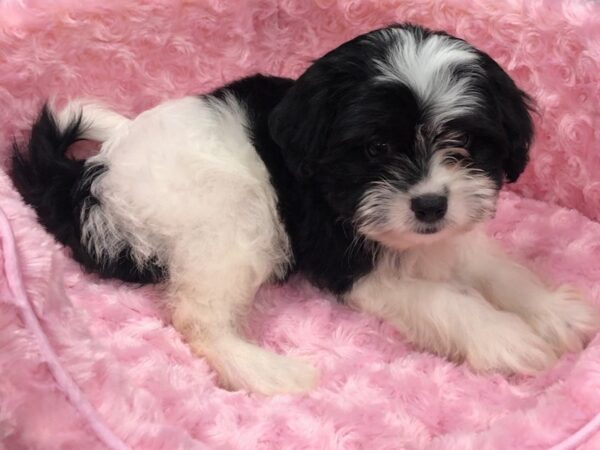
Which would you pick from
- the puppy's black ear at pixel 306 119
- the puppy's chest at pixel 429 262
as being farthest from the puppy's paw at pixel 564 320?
the puppy's black ear at pixel 306 119

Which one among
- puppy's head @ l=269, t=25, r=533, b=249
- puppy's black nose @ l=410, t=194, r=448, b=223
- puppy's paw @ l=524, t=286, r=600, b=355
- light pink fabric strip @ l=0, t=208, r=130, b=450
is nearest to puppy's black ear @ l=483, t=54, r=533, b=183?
puppy's head @ l=269, t=25, r=533, b=249

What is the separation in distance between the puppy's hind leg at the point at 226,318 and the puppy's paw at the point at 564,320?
666 millimetres

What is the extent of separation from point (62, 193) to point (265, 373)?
83 centimetres

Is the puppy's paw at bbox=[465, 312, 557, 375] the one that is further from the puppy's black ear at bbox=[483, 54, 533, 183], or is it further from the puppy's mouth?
the puppy's black ear at bbox=[483, 54, 533, 183]

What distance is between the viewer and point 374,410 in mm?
1792

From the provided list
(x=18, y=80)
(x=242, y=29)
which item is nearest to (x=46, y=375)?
(x=18, y=80)

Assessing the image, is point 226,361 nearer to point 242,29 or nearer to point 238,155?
point 238,155

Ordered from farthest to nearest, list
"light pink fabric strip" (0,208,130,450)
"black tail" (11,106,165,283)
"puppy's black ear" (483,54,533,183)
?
1. "black tail" (11,106,165,283)
2. "puppy's black ear" (483,54,533,183)
3. "light pink fabric strip" (0,208,130,450)

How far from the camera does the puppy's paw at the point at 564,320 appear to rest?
1.94m

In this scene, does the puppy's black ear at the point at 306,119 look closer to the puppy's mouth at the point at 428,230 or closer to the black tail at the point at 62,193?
the puppy's mouth at the point at 428,230

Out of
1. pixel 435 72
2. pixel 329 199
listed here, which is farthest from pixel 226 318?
pixel 435 72

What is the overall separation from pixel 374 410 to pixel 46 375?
807mm

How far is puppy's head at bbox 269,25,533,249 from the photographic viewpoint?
68.2 inches

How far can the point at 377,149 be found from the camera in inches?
70.0
